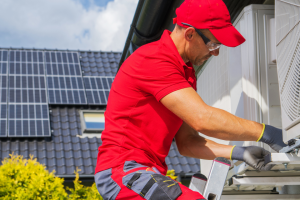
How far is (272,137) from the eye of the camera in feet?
5.87

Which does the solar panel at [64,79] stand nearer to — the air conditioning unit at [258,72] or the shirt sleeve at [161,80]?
the air conditioning unit at [258,72]

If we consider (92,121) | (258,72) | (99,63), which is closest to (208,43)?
(258,72)

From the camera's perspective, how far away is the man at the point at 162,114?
63.0 inches

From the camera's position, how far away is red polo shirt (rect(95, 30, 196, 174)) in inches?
65.6

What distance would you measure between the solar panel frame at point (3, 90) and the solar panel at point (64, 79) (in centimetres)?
108

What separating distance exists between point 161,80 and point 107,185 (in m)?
0.56

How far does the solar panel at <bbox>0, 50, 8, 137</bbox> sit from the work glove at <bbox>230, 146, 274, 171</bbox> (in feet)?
22.9

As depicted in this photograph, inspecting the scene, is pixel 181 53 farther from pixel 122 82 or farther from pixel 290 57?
pixel 290 57

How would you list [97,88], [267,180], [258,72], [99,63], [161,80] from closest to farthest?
[161,80], [267,180], [258,72], [97,88], [99,63]

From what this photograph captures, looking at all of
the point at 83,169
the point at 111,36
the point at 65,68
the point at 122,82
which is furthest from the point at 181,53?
the point at 111,36

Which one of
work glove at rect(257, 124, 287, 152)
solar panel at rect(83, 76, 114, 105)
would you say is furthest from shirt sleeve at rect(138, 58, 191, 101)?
solar panel at rect(83, 76, 114, 105)

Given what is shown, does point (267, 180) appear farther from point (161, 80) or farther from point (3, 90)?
point (3, 90)

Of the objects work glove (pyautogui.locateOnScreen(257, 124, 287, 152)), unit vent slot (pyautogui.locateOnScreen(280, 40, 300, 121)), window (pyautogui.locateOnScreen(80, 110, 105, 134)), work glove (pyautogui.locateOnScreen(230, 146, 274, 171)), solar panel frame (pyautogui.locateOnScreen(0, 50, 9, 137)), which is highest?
unit vent slot (pyautogui.locateOnScreen(280, 40, 300, 121))

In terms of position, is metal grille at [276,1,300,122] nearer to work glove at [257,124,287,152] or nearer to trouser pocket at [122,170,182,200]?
work glove at [257,124,287,152]
